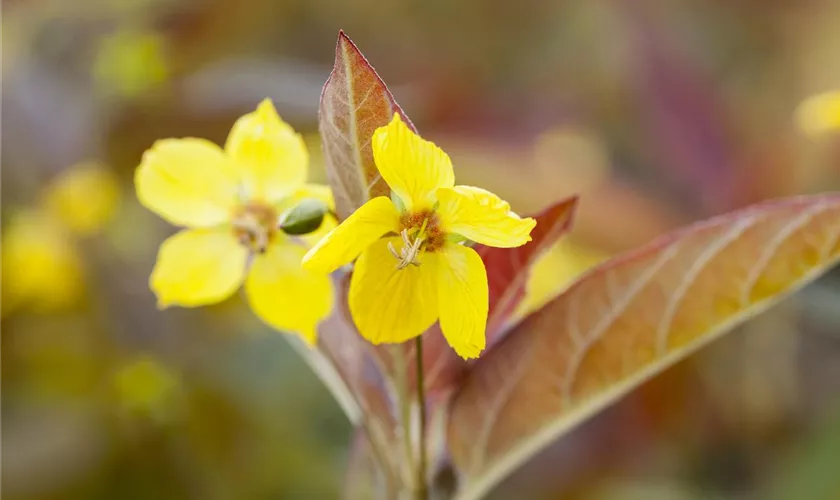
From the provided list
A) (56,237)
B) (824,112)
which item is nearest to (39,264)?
(56,237)

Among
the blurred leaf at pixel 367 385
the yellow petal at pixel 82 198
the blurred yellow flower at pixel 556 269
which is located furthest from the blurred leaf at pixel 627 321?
the yellow petal at pixel 82 198

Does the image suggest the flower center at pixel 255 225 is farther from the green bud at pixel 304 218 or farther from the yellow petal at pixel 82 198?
the yellow petal at pixel 82 198

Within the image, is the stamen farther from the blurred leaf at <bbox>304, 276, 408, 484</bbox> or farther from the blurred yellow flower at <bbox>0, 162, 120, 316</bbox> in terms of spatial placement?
the blurred yellow flower at <bbox>0, 162, 120, 316</bbox>

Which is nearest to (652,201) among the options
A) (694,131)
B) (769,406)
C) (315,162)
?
(694,131)

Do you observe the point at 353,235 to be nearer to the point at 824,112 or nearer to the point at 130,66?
the point at 824,112

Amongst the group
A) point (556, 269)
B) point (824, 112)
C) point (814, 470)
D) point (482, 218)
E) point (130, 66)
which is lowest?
point (814, 470)
